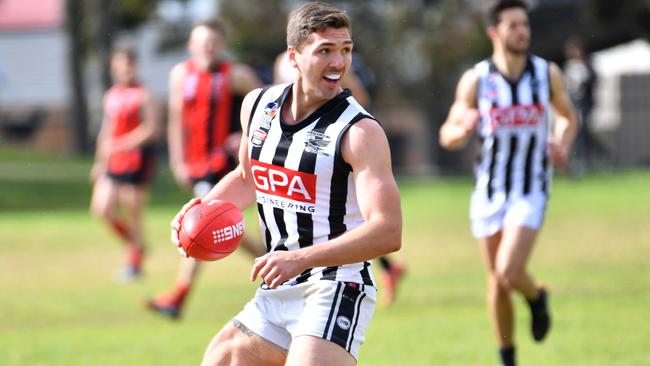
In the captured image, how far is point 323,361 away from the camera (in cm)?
489

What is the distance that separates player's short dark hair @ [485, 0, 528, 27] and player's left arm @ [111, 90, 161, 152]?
6265 mm

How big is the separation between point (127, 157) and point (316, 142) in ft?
31.9

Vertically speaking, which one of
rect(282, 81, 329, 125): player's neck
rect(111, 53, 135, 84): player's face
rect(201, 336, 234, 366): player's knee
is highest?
rect(282, 81, 329, 125): player's neck

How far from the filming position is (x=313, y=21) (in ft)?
16.4

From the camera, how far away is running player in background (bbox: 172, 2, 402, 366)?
4875mm

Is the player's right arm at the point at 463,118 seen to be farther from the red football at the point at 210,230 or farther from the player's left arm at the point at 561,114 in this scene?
the red football at the point at 210,230

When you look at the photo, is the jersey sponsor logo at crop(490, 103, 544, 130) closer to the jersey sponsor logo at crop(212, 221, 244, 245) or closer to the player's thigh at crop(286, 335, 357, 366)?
the jersey sponsor logo at crop(212, 221, 244, 245)

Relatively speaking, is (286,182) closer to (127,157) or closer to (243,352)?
(243,352)

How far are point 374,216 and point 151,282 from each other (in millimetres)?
9207

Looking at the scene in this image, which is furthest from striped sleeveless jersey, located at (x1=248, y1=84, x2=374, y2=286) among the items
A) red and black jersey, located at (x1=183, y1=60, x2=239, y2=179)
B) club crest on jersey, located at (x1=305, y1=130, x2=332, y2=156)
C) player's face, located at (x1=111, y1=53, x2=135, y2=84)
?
player's face, located at (x1=111, y1=53, x2=135, y2=84)

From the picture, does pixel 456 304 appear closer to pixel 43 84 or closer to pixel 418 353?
pixel 418 353

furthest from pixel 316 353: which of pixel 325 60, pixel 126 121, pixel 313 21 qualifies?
pixel 126 121

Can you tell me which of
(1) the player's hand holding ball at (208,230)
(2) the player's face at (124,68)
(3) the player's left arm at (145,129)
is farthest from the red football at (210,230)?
(2) the player's face at (124,68)

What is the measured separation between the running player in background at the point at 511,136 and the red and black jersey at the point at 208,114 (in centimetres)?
345
